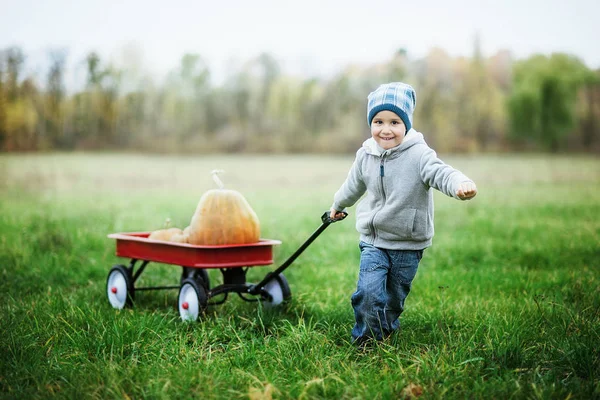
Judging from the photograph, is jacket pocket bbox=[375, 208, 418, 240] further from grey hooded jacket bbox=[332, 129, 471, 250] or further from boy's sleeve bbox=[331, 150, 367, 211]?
boy's sleeve bbox=[331, 150, 367, 211]

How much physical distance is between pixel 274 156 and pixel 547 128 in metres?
10.0

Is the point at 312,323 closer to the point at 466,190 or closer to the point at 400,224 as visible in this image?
the point at 400,224

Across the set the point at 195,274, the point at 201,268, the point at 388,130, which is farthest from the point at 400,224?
the point at 195,274

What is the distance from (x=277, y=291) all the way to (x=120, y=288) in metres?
1.41

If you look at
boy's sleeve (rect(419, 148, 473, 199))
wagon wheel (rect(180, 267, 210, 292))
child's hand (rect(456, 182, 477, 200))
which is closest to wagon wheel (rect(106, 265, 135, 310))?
wagon wheel (rect(180, 267, 210, 292))

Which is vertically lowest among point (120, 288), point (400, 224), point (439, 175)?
point (120, 288)

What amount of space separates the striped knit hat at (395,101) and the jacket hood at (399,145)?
6 centimetres

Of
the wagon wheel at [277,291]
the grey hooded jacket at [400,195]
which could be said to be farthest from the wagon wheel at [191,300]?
the grey hooded jacket at [400,195]

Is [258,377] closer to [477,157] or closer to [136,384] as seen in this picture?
[136,384]

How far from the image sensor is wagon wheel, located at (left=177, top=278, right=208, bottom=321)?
5.36 meters

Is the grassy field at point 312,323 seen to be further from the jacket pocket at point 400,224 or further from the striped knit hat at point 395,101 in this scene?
the striped knit hat at point 395,101

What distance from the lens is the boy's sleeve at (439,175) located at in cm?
412

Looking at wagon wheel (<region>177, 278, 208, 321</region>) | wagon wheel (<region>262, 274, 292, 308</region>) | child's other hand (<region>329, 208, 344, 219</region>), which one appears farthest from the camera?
wagon wheel (<region>262, 274, 292, 308</region>)

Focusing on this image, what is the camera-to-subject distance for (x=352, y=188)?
4953mm
